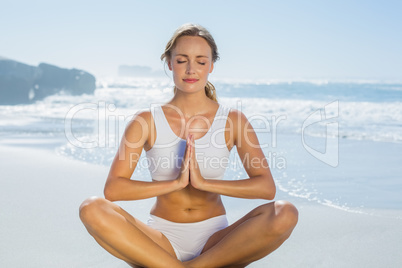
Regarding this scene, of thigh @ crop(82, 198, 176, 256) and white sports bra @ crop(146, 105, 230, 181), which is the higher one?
white sports bra @ crop(146, 105, 230, 181)

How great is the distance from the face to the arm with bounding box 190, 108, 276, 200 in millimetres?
280

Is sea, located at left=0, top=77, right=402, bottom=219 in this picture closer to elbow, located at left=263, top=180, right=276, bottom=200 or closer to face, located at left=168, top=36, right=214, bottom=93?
elbow, located at left=263, top=180, right=276, bottom=200

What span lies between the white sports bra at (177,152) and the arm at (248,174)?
10 centimetres

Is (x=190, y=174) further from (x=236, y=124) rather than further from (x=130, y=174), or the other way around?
(x=236, y=124)

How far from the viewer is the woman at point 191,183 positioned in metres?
2.14

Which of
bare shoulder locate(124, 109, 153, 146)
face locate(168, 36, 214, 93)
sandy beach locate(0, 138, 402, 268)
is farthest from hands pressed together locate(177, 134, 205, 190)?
sandy beach locate(0, 138, 402, 268)

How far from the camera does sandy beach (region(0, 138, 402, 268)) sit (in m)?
2.71

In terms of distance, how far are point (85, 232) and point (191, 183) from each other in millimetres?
1374

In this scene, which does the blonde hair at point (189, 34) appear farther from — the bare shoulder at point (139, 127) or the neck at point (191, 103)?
the bare shoulder at point (139, 127)

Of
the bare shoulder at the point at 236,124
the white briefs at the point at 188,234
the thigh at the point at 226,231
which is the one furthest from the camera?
the bare shoulder at the point at 236,124

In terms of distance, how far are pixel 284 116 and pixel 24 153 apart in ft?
27.4

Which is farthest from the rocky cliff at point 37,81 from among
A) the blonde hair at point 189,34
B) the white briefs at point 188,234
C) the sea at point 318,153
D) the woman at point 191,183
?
the white briefs at point 188,234

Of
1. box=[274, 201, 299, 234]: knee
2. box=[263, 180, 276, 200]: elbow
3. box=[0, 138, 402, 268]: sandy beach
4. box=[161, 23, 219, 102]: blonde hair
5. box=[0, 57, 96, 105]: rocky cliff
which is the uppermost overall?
box=[0, 57, 96, 105]: rocky cliff

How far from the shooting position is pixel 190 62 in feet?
7.90
